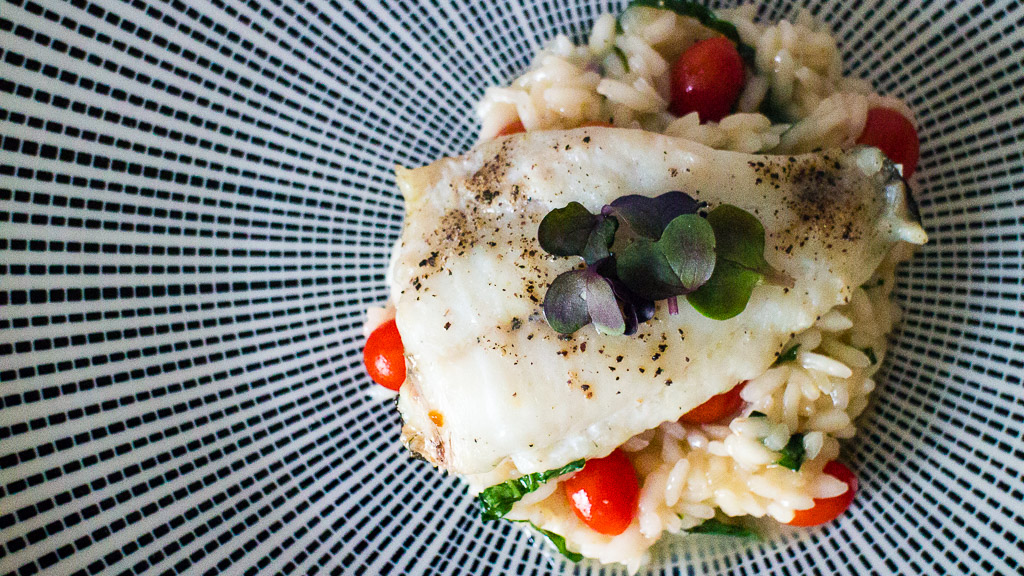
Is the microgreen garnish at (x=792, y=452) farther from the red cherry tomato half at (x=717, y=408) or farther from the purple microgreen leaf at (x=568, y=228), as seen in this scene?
the purple microgreen leaf at (x=568, y=228)

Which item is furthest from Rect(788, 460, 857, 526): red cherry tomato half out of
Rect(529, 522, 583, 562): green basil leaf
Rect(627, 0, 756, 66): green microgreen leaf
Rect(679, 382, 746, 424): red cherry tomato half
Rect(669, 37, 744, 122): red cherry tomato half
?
Rect(627, 0, 756, 66): green microgreen leaf

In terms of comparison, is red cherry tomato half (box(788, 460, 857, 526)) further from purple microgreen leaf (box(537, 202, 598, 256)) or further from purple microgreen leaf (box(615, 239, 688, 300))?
purple microgreen leaf (box(537, 202, 598, 256))

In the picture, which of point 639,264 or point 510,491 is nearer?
point 639,264

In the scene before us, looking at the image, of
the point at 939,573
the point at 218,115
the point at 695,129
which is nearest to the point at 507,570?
the point at 939,573

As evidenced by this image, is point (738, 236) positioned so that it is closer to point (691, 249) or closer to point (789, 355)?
point (691, 249)

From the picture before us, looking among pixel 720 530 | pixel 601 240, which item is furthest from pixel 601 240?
pixel 720 530

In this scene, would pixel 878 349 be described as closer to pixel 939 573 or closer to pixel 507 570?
pixel 939 573

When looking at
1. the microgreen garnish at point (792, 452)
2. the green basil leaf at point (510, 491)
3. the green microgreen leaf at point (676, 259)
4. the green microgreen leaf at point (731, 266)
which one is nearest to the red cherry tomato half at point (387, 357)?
the green basil leaf at point (510, 491)
